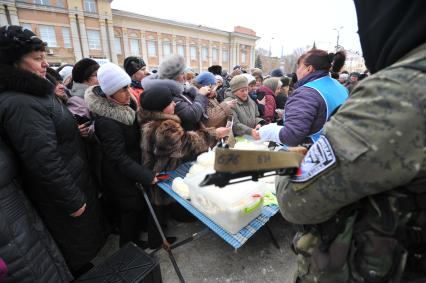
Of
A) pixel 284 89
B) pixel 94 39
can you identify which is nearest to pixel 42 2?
pixel 94 39

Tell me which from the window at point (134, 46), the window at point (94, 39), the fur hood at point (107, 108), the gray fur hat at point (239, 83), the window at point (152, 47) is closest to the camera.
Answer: the fur hood at point (107, 108)

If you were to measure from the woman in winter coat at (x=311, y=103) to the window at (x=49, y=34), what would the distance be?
3215cm

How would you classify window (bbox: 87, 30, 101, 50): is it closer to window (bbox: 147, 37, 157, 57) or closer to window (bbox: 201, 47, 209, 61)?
window (bbox: 147, 37, 157, 57)

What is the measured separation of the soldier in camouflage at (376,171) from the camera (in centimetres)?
61

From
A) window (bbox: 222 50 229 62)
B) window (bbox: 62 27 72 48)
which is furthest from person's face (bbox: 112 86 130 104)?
window (bbox: 222 50 229 62)

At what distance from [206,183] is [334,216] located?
1.65 feet

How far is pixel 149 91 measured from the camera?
2.27 m

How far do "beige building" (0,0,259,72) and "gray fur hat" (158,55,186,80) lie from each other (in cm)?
2596

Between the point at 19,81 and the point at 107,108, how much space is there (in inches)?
→ 26.2

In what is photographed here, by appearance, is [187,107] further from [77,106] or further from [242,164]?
[242,164]

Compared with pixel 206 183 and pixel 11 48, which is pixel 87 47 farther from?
pixel 206 183

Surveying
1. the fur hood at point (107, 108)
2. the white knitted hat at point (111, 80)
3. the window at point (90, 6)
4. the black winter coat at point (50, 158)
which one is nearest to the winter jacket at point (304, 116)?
the fur hood at point (107, 108)

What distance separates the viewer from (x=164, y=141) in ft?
7.25

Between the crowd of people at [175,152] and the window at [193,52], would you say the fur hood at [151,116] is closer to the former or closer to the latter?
the crowd of people at [175,152]
